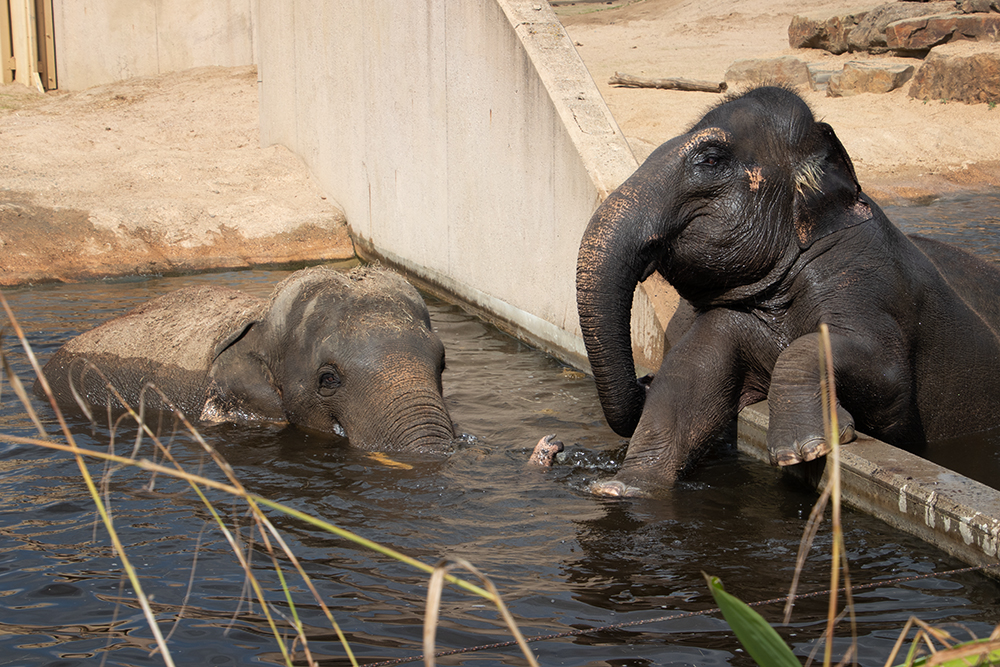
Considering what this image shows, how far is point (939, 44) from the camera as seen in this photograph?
16.2 metres

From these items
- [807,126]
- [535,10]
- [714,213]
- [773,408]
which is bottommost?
[773,408]

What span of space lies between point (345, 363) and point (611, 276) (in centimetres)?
170

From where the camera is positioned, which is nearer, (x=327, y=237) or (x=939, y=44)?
(x=327, y=237)

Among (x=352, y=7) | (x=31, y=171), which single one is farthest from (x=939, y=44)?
(x=31, y=171)

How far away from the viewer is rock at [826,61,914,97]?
15594 mm

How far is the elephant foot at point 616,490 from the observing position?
442cm

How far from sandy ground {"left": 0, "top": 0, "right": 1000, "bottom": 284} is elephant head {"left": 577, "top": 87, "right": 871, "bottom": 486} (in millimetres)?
3566

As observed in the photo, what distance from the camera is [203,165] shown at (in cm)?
1188

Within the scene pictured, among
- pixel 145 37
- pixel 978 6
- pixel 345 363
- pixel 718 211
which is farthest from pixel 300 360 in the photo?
pixel 978 6

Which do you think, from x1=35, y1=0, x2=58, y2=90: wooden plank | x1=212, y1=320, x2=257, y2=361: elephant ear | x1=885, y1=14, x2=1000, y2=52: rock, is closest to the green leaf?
x1=212, y1=320, x2=257, y2=361: elephant ear

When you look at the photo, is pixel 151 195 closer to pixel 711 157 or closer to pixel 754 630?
pixel 711 157

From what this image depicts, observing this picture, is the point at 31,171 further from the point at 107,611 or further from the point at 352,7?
the point at 107,611

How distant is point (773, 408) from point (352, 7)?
7.35m

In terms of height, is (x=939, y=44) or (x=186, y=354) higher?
(x=939, y=44)
